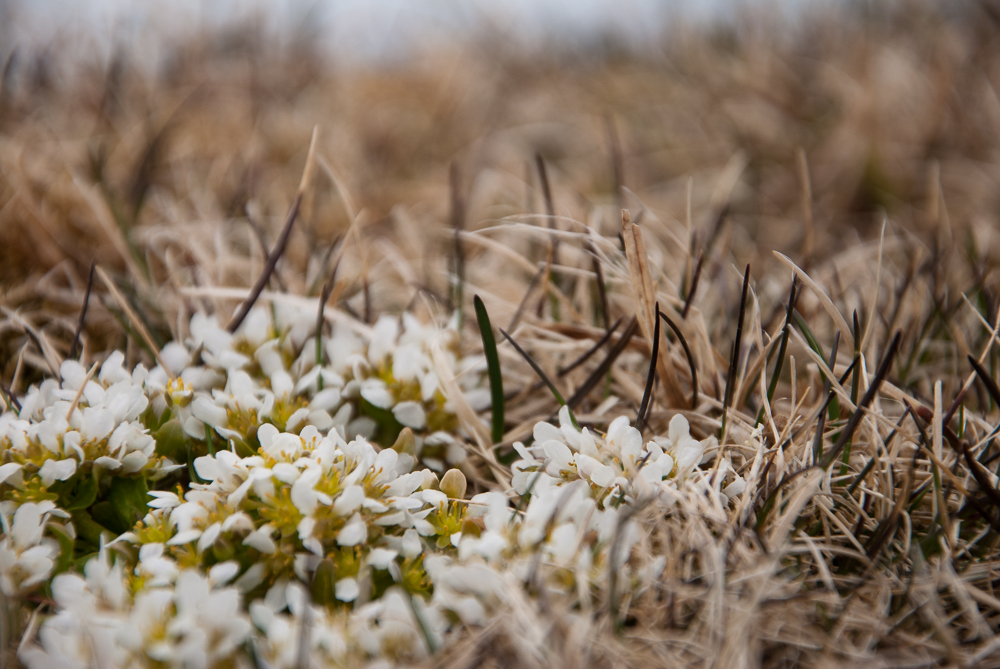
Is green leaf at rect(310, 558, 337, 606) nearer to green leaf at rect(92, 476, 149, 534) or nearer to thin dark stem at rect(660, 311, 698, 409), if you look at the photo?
green leaf at rect(92, 476, 149, 534)

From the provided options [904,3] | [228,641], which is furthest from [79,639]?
[904,3]

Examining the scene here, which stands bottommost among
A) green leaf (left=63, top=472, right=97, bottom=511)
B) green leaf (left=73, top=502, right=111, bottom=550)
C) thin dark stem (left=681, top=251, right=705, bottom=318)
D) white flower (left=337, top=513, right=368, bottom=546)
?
green leaf (left=73, top=502, right=111, bottom=550)

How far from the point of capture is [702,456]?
1.09 meters

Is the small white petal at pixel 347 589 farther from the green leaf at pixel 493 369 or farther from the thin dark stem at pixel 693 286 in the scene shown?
the thin dark stem at pixel 693 286

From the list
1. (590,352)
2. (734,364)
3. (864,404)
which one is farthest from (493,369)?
(864,404)

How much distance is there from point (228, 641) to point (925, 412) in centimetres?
117

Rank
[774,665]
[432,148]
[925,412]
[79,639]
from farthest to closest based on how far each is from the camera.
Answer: [432,148], [925,412], [774,665], [79,639]

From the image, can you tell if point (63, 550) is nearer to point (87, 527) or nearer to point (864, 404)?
point (87, 527)

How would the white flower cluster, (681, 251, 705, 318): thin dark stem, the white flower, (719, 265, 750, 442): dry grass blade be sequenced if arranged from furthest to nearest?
(681, 251, 705, 318): thin dark stem < (719, 265, 750, 442): dry grass blade < the white flower < the white flower cluster

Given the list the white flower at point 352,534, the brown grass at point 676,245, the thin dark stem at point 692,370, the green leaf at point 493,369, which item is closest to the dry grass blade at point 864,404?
the brown grass at point 676,245

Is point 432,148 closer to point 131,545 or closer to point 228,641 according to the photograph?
point 131,545

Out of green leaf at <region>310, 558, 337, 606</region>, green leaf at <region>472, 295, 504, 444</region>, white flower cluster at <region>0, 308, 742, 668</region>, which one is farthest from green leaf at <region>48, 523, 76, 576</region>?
green leaf at <region>472, 295, 504, 444</region>

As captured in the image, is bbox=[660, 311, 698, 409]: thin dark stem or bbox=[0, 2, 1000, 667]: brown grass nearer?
bbox=[0, 2, 1000, 667]: brown grass

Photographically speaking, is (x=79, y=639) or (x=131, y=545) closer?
(x=79, y=639)
